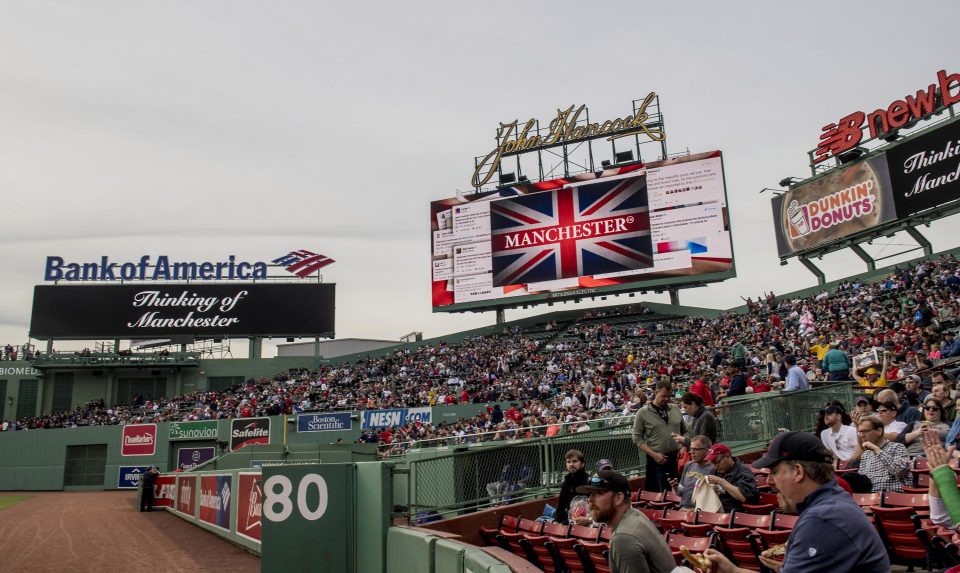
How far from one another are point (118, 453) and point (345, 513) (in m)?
31.2

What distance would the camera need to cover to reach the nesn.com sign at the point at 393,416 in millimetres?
32531

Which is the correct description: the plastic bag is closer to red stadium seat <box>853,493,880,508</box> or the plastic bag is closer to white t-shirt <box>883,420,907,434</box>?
red stadium seat <box>853,493,880,508</box>

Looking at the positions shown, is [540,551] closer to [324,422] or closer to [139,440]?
[324,422]

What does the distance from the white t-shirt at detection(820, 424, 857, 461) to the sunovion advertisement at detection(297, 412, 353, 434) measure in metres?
26.9

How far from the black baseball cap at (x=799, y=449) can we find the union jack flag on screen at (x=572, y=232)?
32813 mm

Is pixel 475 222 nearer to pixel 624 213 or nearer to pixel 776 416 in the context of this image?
pixel 624 213

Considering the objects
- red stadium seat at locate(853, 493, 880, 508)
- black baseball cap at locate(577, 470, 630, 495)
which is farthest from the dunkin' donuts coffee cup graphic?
black baseball cap at locate(577, 470, 630, 495)

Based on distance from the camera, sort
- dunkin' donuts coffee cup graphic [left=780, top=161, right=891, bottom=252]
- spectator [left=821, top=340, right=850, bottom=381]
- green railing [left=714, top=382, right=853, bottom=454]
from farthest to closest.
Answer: dunkin' donuts coffee cup graphic [left=780, top=161, right=891, bottom=252] → spectator [left=821, top=340, right=850, bottom=381] → green railing [left=714, top=382, right=853, bottom=454]

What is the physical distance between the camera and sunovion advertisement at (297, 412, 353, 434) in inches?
1303

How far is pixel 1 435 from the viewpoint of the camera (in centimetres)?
3547

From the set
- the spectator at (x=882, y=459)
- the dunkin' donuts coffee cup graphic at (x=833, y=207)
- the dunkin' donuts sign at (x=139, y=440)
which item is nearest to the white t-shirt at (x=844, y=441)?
the spectator at (x=882, y=459)

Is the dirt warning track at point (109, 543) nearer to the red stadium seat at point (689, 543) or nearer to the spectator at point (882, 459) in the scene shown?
Answer: the red stadium seat at point (689, 543)

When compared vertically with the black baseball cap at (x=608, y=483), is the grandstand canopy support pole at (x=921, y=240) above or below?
above

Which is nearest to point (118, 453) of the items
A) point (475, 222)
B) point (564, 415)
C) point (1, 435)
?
point (1, 435)
